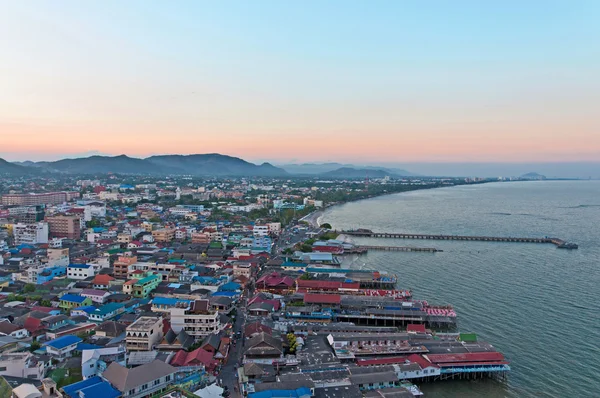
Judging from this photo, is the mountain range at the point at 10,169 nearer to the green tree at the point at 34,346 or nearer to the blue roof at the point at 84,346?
the green tree at the point at 34,346

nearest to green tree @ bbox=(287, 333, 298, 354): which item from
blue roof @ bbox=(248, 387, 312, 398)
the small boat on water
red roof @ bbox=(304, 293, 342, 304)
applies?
blue roof @ bbox=(248, 387, 312, 398)

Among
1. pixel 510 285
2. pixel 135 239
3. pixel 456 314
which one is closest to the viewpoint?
pixel 456 314

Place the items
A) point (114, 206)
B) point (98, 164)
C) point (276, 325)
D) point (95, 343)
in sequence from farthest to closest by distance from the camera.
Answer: point (98, 164) → point (114, 206) → point (276, 325) → point (95, 343)

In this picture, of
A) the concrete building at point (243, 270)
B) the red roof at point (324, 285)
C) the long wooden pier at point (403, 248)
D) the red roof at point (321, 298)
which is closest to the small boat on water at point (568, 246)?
the long wooden pier at point (403, 248)

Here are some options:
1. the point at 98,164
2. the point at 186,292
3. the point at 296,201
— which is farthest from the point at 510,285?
the point at 98,164

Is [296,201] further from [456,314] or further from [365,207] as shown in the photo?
[456,314]

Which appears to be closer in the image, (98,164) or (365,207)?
(365,207)

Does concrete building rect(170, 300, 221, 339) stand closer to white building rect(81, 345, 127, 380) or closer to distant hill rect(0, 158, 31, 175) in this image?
white building rect(81, 345, 127, 380)
